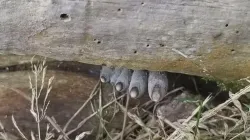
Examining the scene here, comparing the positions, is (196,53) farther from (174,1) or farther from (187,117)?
(187,117)

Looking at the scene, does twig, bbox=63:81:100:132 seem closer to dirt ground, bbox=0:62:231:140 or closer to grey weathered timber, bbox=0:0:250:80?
dirt ground, bbox=0:62:231:140

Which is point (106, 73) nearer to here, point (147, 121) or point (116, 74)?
point (116, 74)

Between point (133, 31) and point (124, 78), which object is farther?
point (124, 78)

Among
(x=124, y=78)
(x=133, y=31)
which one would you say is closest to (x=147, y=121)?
(x=124, y=78)

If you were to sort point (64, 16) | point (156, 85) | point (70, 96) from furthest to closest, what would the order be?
1. point (70, 96)
2. point (156, 85)
3. point (64, 16)

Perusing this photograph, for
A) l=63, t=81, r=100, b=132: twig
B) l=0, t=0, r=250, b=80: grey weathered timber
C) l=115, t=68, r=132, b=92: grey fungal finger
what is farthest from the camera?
l=63, t=81, r=100, b=132: twig

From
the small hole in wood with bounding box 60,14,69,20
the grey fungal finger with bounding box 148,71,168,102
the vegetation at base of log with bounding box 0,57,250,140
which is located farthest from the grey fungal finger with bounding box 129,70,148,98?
the small hole in wood with bounding box 60,14,69,20
